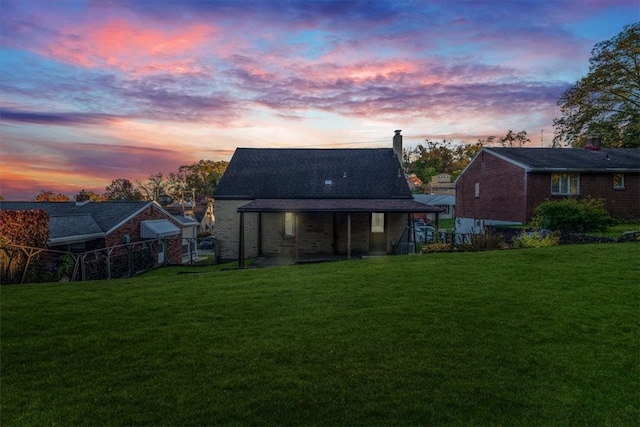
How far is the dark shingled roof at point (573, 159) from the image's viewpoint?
22672 millimetres

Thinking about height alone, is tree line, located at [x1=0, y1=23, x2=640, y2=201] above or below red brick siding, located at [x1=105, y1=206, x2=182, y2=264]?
above

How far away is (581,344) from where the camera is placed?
5176 millimetres

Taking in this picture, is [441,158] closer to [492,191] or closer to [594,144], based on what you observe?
[594,144]

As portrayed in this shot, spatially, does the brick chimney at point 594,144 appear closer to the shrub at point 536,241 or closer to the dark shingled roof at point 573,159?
the dark shingled roof at point 573,159

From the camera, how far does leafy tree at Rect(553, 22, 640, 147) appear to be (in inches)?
1251

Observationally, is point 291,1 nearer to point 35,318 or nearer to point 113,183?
point 35,318

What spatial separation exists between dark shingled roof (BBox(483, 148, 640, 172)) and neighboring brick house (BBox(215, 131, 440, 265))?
8.23 metres

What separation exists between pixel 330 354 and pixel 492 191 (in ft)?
A: 87.1

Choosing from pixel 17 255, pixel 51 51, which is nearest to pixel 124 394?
pixel 17 255

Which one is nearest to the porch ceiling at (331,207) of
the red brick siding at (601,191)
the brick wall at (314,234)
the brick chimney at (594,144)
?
the brick wall at (314,234)

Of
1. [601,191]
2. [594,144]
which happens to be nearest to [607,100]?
[594,144]

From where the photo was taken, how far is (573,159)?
24328mm

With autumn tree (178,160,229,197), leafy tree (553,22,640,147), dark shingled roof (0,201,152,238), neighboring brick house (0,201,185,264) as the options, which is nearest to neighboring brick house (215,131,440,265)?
neighboring brick house (0,201,185,264)

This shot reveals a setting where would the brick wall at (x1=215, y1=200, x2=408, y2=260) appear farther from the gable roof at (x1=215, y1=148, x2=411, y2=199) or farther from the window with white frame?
the gable roof at (x1=215, y1=148, x2=411, y2=199)
